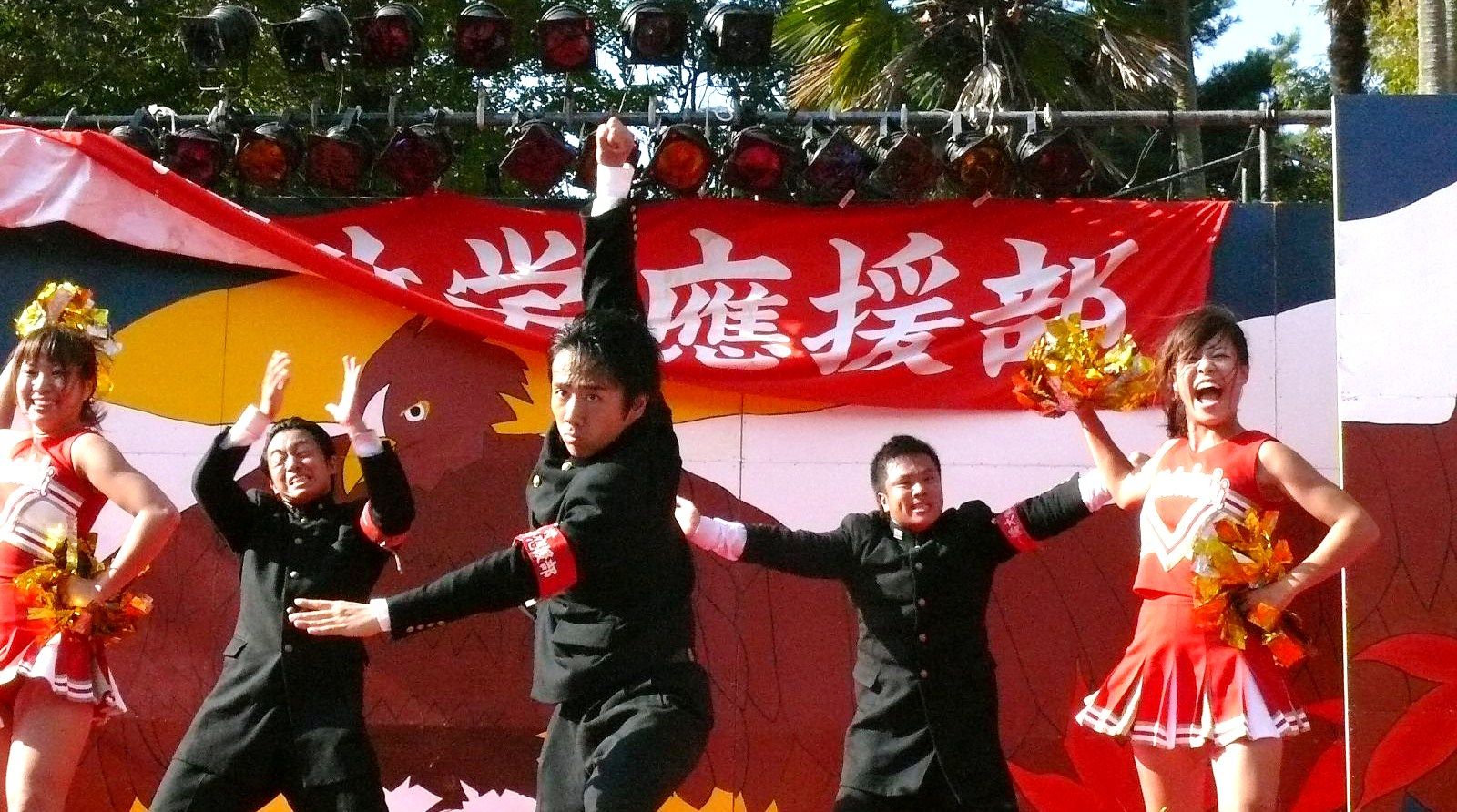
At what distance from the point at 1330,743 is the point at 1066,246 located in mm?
1829

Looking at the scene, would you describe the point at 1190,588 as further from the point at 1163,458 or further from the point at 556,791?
the point at 556,791

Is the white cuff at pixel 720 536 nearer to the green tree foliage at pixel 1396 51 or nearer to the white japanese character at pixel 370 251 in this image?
the white japanese character at pixel 370 251

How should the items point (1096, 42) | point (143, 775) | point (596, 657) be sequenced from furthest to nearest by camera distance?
point (1096, 42) < point (143, 775) < point (596, 657)

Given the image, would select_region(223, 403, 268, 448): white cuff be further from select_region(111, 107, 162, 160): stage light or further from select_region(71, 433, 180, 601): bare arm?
select_region(111, 107, 162, 160): stage light

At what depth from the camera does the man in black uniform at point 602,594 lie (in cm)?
325

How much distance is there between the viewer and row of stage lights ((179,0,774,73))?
240 inches

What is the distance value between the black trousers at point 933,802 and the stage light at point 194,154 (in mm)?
3219

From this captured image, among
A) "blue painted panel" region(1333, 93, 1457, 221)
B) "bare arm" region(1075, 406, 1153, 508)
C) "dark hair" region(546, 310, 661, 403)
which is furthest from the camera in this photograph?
"blue painted panel" region(1333, 93, 1457, 221)

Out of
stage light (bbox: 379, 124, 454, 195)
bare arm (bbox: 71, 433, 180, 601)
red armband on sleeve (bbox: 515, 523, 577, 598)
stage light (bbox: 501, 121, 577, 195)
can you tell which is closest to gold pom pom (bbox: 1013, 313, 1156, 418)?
stage light (bbox: 501, 121, 577, 195)

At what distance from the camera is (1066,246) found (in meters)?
5.77

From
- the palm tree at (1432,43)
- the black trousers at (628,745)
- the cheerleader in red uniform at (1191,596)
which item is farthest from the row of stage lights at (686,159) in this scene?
the palm tree at (1432,43)

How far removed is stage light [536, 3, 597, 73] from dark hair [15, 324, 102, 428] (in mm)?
2115

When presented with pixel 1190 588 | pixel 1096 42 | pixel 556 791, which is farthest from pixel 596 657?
pixel 1096 42

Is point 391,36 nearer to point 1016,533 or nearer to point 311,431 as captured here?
point 311,431
